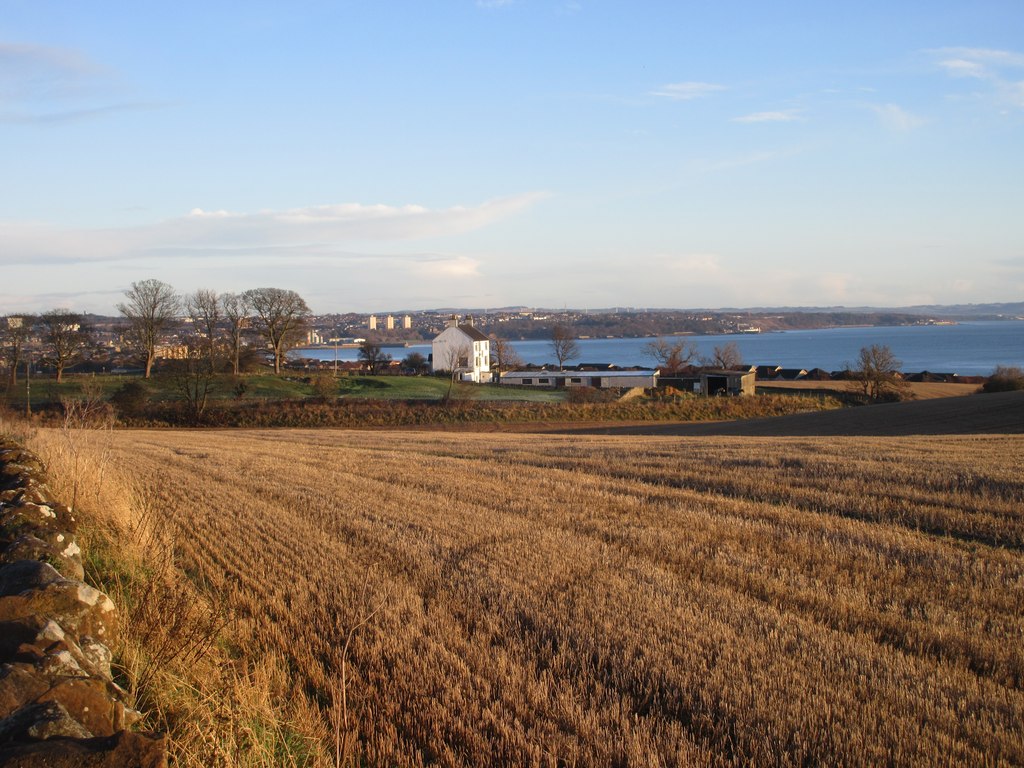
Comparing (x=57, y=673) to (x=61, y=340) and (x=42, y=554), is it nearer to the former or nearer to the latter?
(x=42, y=554)

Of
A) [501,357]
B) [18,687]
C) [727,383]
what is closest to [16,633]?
[18,687]

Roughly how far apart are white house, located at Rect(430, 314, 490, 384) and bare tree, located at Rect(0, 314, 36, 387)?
44.7m

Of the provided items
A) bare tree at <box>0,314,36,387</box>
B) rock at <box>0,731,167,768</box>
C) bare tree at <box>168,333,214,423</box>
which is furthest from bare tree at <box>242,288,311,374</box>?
rock at <box>0,731,167,768</box>

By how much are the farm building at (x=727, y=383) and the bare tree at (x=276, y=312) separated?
48995mm

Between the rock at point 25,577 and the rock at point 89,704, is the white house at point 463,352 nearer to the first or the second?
the rock at point 25,577

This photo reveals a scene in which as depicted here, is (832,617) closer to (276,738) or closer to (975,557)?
(975,557)

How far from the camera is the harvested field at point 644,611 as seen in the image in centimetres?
510

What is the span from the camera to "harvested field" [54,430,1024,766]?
5102 millimetres

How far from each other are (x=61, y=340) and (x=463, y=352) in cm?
4507

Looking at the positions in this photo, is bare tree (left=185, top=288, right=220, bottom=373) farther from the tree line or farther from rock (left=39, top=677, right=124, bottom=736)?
rock (left=39, top=677, right=124, bottom=736)

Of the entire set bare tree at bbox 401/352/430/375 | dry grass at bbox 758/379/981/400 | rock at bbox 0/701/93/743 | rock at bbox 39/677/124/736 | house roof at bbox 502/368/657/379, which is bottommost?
dry grass at bbox 758/379/981/400

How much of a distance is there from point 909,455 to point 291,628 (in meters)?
16.7

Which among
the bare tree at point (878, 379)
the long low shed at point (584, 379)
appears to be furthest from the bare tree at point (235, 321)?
the bare tree at point (878, 379)

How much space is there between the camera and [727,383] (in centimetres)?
8400
